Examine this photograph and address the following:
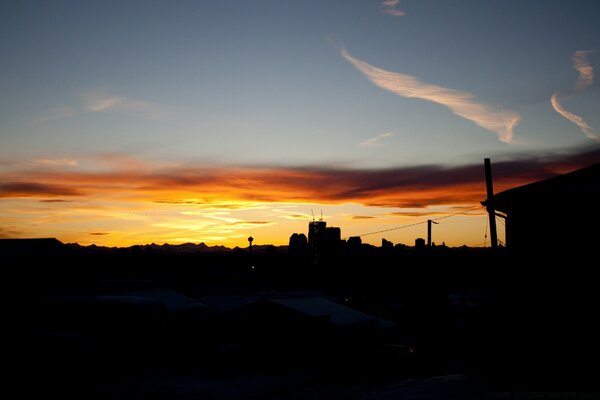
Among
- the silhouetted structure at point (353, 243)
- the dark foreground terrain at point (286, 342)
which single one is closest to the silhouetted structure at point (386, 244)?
the silhouetted structure at point (353, 243)

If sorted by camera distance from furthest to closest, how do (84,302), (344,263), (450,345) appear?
(344,263) < (450,345) < (84,302)

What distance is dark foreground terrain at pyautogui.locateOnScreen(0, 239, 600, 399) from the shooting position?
1326cm

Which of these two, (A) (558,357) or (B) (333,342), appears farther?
(B) (333,342)

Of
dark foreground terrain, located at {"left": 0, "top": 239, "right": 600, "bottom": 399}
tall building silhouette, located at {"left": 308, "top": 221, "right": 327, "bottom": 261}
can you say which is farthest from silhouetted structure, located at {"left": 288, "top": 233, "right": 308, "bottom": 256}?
dark foreground terrain, located at {"left": 0, "top": 239, "right": 600, "bottom": 399}

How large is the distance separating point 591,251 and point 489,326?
4193 mm

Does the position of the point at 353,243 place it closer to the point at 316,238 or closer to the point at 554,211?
the point at 316,238

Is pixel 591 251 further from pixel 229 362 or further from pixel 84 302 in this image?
pixel 84 302

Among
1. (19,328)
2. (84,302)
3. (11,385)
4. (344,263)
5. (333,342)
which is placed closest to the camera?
(11,385)

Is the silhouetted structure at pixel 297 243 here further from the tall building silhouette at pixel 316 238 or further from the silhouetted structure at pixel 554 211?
the silhouetted structure at pixel 554 211

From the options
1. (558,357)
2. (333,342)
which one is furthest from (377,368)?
(558,357)

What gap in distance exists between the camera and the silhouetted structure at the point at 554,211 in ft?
42.7

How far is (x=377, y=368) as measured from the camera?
2169cm

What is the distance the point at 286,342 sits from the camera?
72.3ft

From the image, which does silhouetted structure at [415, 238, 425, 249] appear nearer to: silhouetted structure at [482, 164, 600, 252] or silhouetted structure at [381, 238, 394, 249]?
silhouetted structure at [381, 238, 394, 249]
